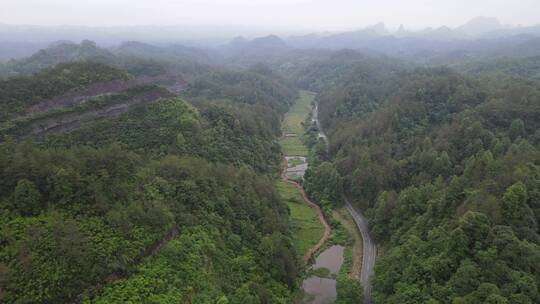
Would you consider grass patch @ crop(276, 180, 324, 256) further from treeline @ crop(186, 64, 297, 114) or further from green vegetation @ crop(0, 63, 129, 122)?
treeline @ crop(186, 64, 297, 114)

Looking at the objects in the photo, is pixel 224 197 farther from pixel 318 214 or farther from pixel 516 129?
pixel 516 129

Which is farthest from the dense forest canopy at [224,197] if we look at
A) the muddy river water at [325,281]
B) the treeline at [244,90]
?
the treeline at [244,90]

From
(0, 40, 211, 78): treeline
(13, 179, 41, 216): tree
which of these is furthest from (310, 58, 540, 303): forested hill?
(0, 40, 211, 78): treeline

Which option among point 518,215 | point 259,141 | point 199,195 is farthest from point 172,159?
point 518,215

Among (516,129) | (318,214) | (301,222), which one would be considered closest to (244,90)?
(318,214)

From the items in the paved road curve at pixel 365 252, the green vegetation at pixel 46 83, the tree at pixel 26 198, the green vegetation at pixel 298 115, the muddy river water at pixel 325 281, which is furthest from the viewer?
the green vegetation at pixel 298 115

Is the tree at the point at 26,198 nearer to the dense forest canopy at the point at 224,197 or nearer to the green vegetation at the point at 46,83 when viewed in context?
the dense forest canopy at the point at 224,197
